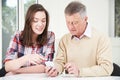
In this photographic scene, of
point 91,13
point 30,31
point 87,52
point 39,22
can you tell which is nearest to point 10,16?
point 91,13

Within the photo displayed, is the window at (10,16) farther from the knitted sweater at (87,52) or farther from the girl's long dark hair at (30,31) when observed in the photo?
the knitted sweater at (87,52)

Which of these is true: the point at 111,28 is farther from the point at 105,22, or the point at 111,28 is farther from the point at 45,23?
the point at 45,23

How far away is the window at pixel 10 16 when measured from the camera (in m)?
4.30

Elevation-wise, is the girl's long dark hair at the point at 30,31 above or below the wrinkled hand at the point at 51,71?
above

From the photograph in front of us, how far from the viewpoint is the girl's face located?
1717 millimetres

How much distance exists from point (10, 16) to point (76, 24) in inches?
120

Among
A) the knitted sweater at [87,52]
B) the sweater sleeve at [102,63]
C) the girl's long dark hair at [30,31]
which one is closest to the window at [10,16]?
the girl's long dark hair at [30,31]

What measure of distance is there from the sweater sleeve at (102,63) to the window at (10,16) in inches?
113

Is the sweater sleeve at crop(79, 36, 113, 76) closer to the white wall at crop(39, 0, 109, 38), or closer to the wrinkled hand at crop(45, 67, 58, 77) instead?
the wrinkled hand at crop(45, 67, 58, 77)

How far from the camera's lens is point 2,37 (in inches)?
172

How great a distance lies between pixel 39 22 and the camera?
5.63 ft

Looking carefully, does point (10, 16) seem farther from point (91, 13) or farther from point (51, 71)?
point (51, 71)

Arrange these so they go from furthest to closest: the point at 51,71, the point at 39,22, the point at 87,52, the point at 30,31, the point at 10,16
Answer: the point at 10,16 < the point at 30,31 < the point at 39,22 < the point at 87,52 < the point at 51,71

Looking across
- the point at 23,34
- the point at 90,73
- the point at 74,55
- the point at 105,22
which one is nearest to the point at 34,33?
the point at 23,34
